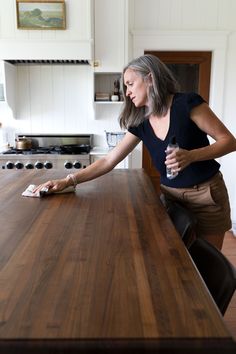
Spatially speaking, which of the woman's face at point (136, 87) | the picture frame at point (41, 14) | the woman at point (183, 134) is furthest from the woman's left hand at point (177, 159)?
the picture frame at point (41, 14)

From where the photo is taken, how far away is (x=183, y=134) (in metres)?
1.42

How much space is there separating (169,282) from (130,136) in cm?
108

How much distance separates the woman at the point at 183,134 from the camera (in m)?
1.38


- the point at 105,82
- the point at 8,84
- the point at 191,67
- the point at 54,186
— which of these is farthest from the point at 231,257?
the point at 8,84

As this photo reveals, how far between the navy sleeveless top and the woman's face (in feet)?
0.40

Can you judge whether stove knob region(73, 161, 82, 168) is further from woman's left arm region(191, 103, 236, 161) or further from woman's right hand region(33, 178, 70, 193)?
woman's left arm region(191, 103, 236, 161)

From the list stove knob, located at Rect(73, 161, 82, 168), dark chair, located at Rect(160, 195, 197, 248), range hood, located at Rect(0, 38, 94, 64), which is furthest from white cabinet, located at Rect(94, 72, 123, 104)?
dark chair, located at Rect(160, 195, 197, 248)

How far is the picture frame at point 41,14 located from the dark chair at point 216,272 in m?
2.68

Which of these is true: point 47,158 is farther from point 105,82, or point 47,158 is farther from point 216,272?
point 216,272

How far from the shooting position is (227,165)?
373 centimetres

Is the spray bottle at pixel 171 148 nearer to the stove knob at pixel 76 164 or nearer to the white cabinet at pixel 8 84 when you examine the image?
the stove knob at pixel 76 164

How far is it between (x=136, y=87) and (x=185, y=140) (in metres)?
0.35

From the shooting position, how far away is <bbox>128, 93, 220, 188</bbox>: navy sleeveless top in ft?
4.61

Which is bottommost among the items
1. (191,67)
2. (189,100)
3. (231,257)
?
(231,257)
